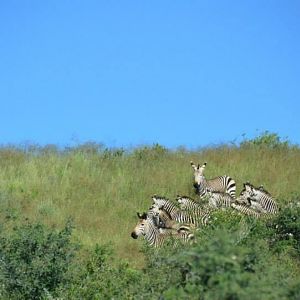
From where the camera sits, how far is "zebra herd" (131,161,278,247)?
2123 cm

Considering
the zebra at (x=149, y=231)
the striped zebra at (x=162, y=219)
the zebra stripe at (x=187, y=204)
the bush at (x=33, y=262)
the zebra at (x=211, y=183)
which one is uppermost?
the zebra at (x=211, y=183)

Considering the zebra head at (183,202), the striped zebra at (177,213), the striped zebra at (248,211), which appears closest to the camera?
the striped zebra at (248,211)

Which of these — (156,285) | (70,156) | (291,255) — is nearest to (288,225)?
(291,255)

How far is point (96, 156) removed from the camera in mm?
29766

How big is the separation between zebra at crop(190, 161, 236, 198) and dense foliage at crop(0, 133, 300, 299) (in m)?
0.77

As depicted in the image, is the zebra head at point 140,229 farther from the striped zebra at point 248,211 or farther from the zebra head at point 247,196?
the zebra head at point 247,196

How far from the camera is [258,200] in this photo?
2400 cm

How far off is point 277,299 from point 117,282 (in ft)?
21.5

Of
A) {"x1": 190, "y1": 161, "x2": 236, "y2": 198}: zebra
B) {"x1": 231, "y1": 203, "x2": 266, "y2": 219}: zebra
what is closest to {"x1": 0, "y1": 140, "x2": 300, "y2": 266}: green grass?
{"x1": 190, "y1": 161, "x2": 236, "y2": 198}: zebra

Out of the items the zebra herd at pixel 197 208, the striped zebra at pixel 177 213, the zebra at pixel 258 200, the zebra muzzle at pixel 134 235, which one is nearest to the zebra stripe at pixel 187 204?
the zebra herd at pixel 197 208

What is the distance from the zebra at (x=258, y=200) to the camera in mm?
23656

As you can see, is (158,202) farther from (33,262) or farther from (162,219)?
(33,262)

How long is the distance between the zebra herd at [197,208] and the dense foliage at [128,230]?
1.89 feet

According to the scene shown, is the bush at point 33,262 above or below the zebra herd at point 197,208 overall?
below
